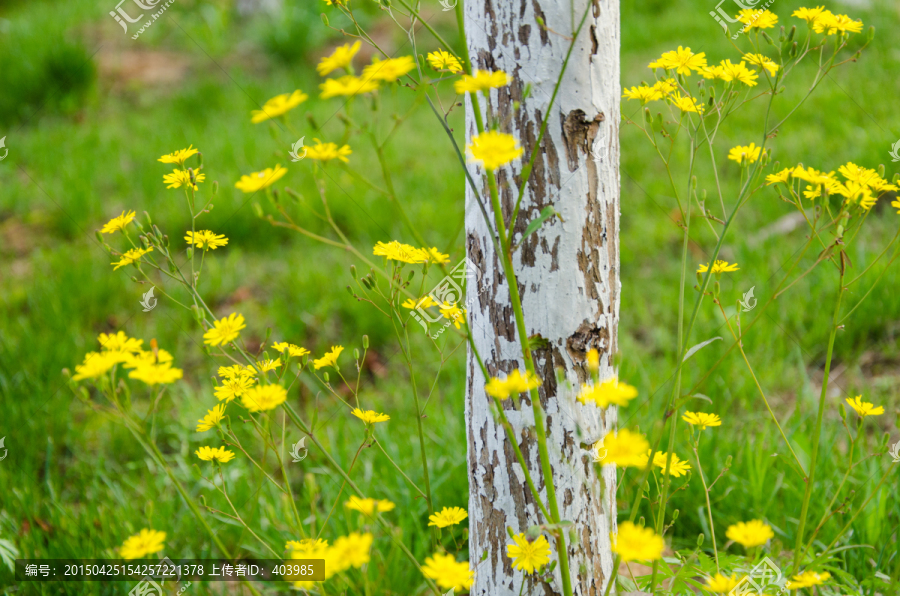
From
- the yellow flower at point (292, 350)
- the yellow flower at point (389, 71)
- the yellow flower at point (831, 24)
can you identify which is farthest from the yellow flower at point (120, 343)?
the yellow flower at point (831, 24)

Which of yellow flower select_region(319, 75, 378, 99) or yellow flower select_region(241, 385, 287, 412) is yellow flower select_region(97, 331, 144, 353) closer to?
yellow flower select_region(241, 385, 287, 412)

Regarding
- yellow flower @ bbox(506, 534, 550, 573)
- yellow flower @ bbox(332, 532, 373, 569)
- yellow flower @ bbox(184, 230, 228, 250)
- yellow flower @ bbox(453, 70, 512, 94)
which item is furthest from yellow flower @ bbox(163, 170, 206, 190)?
yellow flower @ bbox(506, 534, 550, 573)

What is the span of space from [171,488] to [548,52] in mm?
1720

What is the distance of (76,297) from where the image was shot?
8.87ft

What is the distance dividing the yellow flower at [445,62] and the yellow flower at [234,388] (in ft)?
1.76

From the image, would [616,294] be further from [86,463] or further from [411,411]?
[86,463]

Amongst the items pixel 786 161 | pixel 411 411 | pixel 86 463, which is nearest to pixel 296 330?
pixel 411 411

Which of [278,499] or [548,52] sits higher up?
[548,52]

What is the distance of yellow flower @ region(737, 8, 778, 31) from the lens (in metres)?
0.96

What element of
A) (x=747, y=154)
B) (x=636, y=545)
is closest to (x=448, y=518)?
(x=636, y=545)

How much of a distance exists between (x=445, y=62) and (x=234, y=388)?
0.57 m

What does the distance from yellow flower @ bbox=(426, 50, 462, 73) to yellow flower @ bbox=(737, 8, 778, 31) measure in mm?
498

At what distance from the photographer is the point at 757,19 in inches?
38.0

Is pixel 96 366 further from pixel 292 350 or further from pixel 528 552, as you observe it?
pixel 528 552
